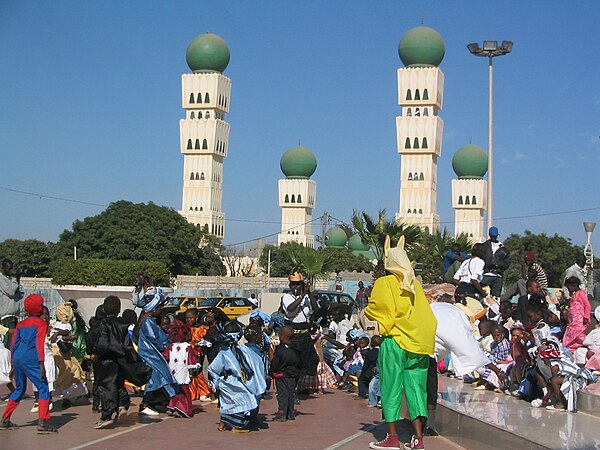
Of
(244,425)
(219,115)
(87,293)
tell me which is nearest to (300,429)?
(244,425)

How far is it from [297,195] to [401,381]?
263 ft

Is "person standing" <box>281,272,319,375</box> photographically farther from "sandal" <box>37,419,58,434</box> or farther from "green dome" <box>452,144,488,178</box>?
"green dome" <box>452,144,488,178</box>

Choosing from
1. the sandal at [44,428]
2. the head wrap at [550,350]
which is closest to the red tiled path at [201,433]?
the sandal at [44,428]

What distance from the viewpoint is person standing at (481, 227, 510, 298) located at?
13.4m

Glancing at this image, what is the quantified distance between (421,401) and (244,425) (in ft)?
6.76

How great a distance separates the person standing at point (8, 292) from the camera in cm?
1150

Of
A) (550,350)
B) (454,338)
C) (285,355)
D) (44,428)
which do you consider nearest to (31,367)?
(44,428)

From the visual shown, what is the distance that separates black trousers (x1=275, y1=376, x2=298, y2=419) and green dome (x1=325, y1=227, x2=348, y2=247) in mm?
77391

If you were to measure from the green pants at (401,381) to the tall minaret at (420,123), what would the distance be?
6807 centimetres

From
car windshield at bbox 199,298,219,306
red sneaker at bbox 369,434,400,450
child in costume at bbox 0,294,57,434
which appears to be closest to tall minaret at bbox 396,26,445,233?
car windshield at bbox 199,298,219,306

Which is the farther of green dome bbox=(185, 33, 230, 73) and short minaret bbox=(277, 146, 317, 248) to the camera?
short minaret bbox=(277, 146, 317, 248)

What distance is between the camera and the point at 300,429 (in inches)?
356

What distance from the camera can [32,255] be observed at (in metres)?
58.1

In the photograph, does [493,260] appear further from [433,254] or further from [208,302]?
[433,254]
